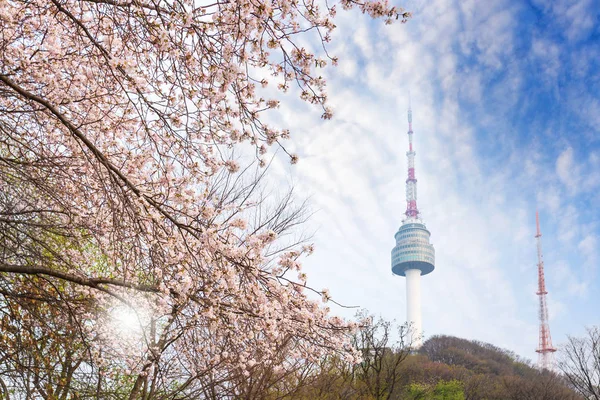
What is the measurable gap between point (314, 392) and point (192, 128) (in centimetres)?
852

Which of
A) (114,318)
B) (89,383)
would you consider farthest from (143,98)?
(89,383)

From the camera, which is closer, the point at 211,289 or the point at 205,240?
the point at 205,240

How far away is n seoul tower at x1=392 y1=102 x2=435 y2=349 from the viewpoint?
9575cm

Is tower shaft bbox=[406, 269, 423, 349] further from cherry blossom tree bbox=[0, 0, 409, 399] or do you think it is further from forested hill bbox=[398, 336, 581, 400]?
cherry blossom tree bbox=[0, 0, 409, 399]

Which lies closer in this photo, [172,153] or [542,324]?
[172,153]

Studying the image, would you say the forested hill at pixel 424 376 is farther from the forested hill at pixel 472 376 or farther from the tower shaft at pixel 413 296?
the tower shaft at pixel 413 296

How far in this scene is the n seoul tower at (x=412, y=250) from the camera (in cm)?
9575

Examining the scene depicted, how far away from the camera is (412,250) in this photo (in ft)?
314

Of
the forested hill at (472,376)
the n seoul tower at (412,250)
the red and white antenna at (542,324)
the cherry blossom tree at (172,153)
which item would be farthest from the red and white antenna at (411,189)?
the cherry blossom tree at (172,153)

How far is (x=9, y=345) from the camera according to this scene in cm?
670

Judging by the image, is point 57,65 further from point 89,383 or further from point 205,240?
point 89,383

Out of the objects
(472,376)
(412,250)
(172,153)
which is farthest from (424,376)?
(412,250)

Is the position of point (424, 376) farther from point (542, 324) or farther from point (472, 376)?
point (542, 324)

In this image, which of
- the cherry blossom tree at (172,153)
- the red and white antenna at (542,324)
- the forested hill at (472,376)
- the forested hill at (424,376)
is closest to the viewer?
the cherry blossom tree at (172,153)
